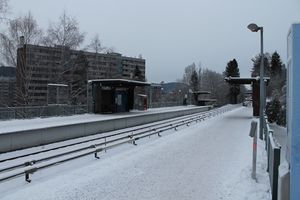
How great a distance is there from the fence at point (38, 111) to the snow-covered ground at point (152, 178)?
1442cm

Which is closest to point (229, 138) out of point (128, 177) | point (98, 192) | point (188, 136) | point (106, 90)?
point (188, 136)

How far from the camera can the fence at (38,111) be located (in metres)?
26.4

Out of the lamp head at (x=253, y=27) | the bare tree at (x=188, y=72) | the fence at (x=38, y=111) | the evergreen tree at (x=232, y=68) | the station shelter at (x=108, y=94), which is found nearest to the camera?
the lamp head at (x=253, y=27)

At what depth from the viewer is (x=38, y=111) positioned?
95.2ft

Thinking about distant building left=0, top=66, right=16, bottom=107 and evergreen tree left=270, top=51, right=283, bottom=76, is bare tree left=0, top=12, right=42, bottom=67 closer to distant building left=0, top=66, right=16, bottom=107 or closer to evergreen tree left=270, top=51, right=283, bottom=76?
distant building left=0, top=66, right=16, bottom=107

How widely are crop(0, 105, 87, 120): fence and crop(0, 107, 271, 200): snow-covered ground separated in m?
14.4

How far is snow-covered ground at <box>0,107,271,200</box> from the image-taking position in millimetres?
8062

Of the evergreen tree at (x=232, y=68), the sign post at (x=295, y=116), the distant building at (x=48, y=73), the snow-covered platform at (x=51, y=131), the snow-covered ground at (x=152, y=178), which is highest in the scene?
the evergreen tree at (x=232, y=68)

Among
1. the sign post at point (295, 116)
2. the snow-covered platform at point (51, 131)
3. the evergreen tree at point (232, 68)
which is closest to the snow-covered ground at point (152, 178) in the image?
the sign post at point (295, 116)

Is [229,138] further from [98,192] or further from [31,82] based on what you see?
[31,82]

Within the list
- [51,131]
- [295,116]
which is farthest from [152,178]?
[51,131]

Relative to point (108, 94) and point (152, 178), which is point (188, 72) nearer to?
point (108, 94)

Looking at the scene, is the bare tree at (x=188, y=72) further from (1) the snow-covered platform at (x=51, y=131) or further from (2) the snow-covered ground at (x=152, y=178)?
(2) the snow-covered ground at (x=152, y=178)

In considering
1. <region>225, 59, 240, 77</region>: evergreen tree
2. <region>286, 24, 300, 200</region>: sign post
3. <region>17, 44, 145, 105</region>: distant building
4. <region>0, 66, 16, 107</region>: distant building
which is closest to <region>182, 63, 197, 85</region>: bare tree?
<region>225, 59, 240, 77</region>: evergreen tree
